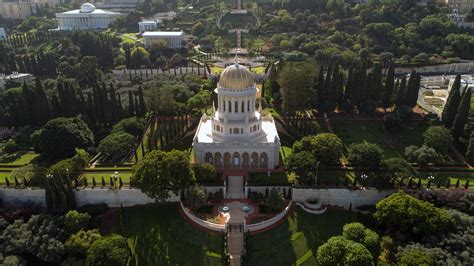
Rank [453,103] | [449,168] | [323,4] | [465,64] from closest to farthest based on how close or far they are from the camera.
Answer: [449,168]
[453,103]
[465,64]
[323,4]

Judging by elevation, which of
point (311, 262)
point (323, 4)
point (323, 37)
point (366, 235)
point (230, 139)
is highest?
point (323, 4)

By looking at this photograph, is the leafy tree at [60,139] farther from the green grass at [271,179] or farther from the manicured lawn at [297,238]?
the manicured lawn at [297,238]

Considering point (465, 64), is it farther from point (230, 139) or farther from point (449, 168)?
point (230, 139)

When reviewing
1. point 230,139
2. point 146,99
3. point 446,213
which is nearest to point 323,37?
point 146,99

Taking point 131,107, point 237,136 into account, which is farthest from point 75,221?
point 131,107

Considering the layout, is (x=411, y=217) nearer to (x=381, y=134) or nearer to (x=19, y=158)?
(x=381, y=134)

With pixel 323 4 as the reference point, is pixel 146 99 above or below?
below

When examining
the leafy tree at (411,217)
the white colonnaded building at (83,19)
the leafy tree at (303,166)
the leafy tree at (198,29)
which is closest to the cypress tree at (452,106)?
the leafy tree at (411,217)

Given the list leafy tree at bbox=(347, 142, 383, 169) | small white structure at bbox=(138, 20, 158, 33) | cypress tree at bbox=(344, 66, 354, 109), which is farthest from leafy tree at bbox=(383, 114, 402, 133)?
small white structure at bbox=(138, 20, 158, 33)
